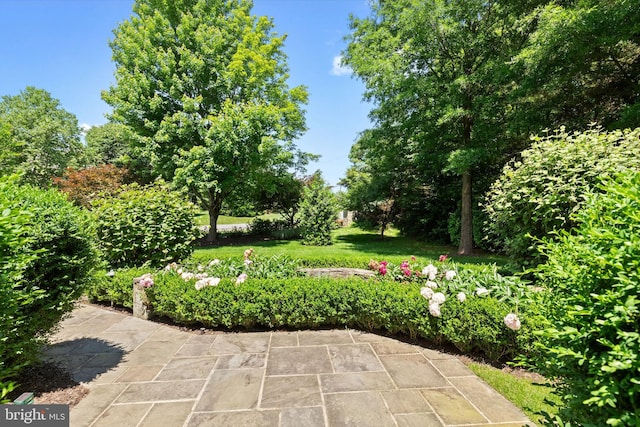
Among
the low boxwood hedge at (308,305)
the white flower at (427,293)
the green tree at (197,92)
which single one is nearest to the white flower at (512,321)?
the low boxwood hedge at (308,305)

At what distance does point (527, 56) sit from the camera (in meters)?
7.04

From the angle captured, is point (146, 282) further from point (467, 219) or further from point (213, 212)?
point (467, 219)

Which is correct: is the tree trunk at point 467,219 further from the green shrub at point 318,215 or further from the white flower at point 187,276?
the white flower at point 187,276

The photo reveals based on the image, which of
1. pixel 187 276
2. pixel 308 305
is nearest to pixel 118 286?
pixel 187 276

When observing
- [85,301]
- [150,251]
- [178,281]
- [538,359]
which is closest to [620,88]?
[538,359]

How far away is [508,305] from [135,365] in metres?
4.26

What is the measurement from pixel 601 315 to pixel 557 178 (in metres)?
3.45

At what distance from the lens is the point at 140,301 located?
4.58m

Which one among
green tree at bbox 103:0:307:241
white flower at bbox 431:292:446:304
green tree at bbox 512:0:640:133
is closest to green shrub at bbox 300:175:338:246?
green tree at bbox 103:0:307:241

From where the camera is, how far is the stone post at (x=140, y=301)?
4559 mm

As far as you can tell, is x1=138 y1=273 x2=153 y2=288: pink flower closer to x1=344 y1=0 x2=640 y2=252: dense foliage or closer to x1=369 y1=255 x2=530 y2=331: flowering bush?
x1=369 y1=255 x2=530 y2=331: flowering bush

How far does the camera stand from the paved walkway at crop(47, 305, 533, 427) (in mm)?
2342

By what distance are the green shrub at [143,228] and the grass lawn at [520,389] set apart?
5085 millimetres

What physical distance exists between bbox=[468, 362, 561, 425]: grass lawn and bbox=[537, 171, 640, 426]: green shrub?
1.21m
